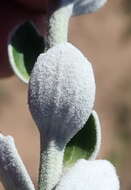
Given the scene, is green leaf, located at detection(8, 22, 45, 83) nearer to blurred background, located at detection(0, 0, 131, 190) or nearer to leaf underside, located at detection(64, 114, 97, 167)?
leaf underside, located at detection(64, 114, 97, 167)

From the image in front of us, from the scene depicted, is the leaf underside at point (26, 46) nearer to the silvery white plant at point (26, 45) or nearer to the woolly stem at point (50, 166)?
the silvery white plant at point (26, 45)

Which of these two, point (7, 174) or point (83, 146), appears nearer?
point (7, 174)

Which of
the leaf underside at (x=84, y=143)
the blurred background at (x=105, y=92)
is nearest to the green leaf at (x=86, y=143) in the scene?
the leaf underside at (x=84, y=143)

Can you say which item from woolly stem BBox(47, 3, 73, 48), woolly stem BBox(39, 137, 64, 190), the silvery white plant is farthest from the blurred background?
woolly stem BBox(39, 137, 64, 190)

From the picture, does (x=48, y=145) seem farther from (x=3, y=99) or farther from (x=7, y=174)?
(x=3, y=99)

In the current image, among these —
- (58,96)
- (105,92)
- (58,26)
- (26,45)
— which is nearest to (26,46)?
(26,45)

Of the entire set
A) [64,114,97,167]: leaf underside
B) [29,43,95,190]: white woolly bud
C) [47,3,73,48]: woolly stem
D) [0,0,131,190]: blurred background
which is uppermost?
[47,3,73,48]: woolly stem

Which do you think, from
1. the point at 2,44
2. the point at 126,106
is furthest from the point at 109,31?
the point at 2,44

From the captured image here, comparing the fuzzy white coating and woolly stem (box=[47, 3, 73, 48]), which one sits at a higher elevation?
woolly stem (box=[47, 3, 73, 48])
